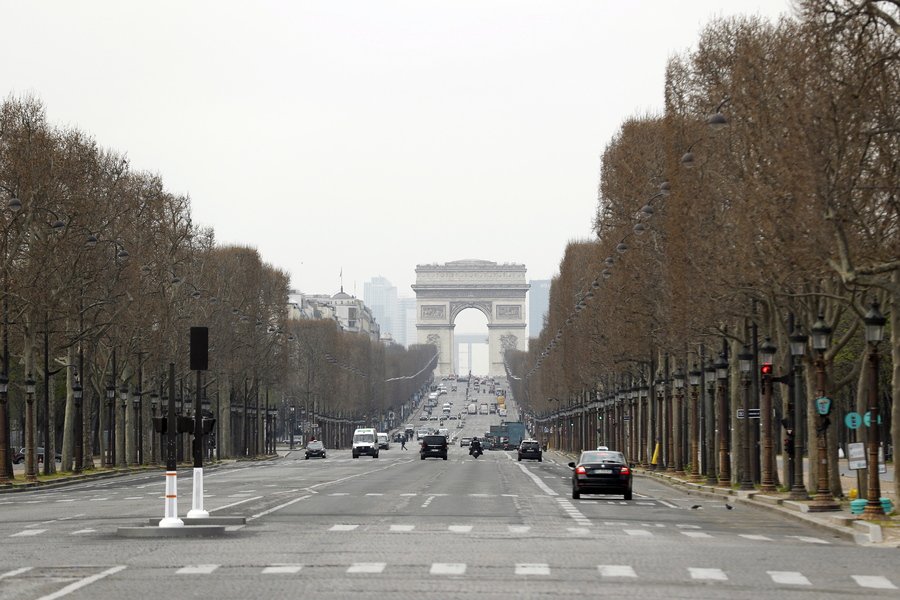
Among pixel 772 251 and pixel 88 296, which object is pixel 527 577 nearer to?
pixel 772 251

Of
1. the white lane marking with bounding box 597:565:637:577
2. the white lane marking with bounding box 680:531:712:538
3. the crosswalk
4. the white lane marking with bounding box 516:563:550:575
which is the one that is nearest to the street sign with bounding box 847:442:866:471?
the white lane marking with bounding box 680:531:712:538

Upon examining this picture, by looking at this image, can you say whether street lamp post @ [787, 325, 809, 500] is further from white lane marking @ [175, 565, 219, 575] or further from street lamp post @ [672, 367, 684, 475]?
white lane marking @ [175, 565, 219, 575]

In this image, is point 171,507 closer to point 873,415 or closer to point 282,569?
point 282,569

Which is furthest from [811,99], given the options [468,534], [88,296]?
[88,296]

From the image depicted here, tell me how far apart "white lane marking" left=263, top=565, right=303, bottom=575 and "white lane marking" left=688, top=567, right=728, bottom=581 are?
467 centimetres

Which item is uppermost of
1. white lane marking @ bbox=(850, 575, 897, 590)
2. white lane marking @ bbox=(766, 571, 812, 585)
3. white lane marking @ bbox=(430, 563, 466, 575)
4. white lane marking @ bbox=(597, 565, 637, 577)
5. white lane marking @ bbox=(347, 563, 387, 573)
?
white lane marking @ bbox=(347, 563, 387, 573)

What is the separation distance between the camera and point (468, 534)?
27812 mm

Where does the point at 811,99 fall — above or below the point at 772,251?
above

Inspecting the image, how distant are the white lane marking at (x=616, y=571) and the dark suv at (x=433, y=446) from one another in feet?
291

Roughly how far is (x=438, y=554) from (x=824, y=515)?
1435 cm

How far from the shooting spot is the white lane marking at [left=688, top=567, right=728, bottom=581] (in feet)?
64.7

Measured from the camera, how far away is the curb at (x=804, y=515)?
27.9 m

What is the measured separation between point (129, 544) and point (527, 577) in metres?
8.31

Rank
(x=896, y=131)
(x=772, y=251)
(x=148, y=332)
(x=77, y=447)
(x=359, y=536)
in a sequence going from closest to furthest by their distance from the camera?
(x=359, y=536)
(x=896, y=131)
(x=772, y=251)
(x=77, y=447)
(x=148, y=332)
